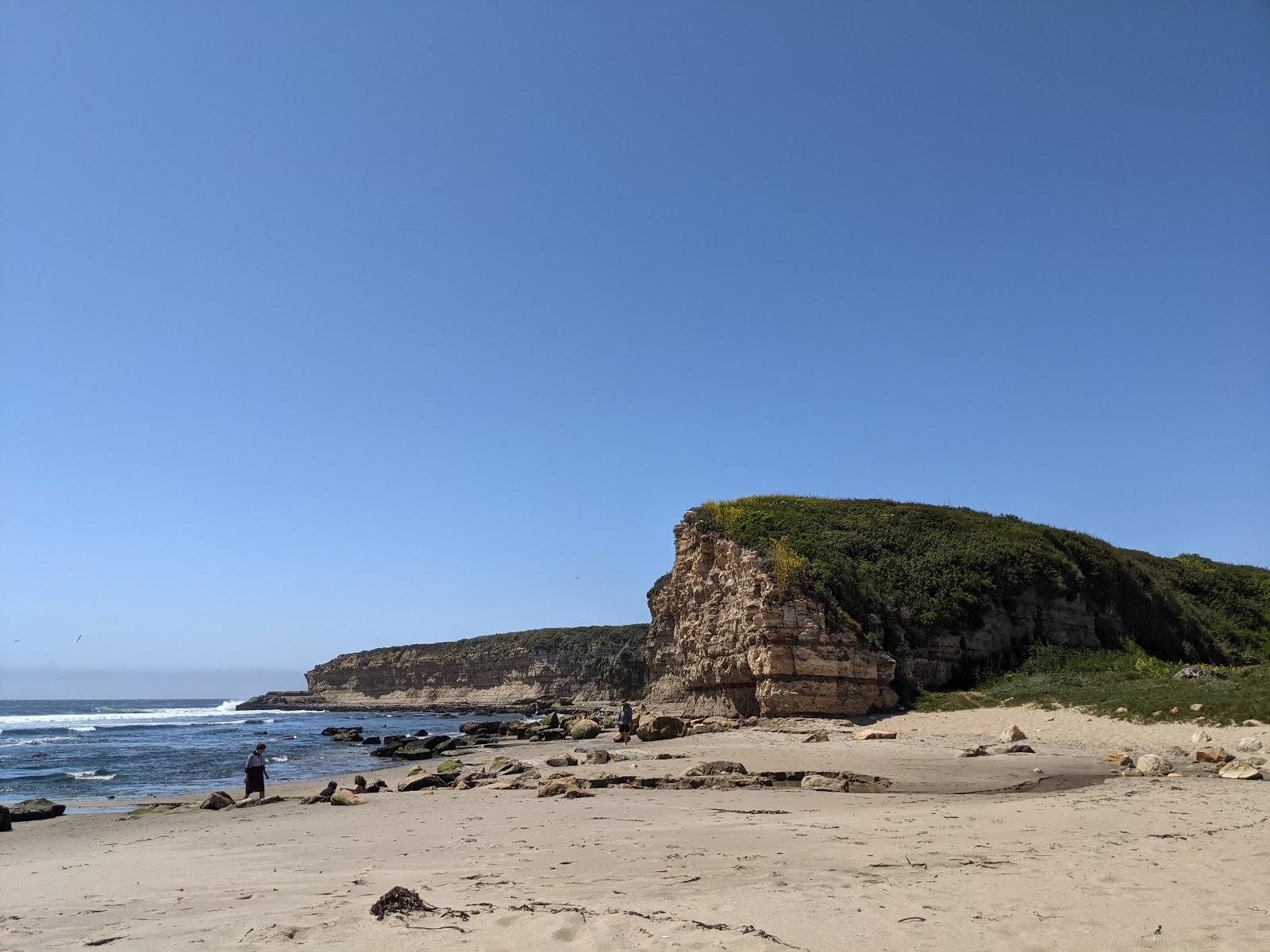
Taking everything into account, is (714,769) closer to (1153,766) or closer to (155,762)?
(1153,766)

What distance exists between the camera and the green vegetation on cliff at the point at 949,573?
29.4 meters

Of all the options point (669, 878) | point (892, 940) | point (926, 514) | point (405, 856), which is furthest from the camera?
point (926, 514)

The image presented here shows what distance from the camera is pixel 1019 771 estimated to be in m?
14.0

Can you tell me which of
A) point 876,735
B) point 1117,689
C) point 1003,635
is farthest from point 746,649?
point 1117,689

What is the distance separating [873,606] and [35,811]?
25042 mm

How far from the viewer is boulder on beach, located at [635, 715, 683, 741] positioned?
2458cm

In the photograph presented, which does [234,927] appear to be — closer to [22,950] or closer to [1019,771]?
[22,950]

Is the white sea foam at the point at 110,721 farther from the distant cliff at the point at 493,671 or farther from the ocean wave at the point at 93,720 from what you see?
the distant cliff at the point at 493,671

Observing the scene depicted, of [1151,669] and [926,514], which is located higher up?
[926,514]

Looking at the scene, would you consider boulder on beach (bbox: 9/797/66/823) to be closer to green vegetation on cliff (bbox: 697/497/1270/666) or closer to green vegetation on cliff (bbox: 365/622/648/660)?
green vegetation on cliff (bbox: 697/497/1270/666)

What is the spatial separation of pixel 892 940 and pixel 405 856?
5285mm

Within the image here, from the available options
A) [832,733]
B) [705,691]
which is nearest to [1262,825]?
[832,733]

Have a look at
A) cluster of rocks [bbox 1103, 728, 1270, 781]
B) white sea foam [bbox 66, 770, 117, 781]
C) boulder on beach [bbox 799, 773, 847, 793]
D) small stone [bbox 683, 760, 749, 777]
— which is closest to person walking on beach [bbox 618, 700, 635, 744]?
small stone [bbox 683, 760, 749, 777]

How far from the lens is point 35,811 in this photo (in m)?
14.1
